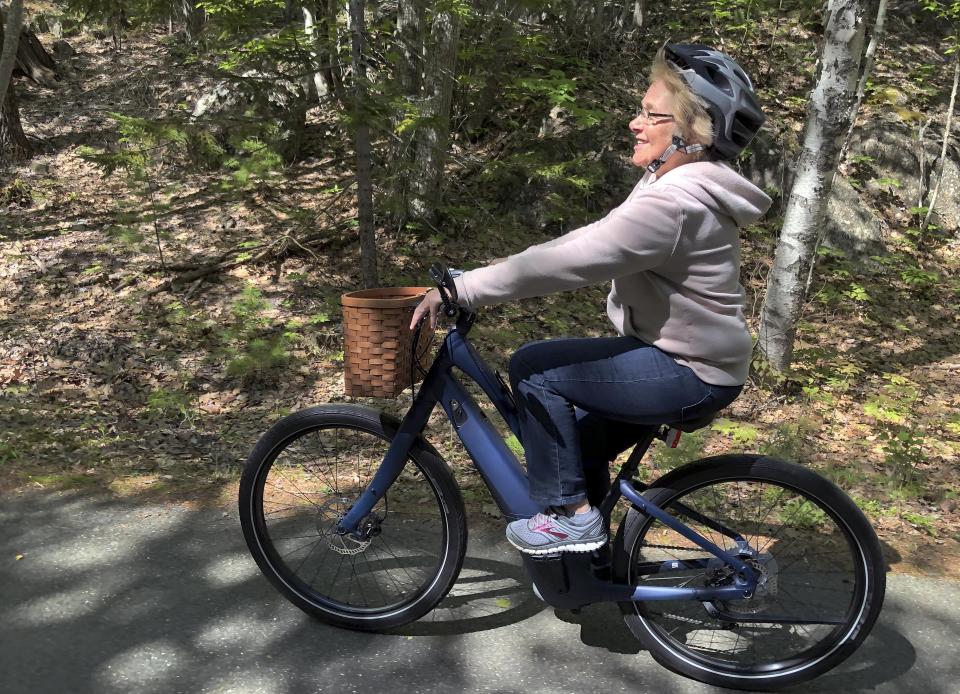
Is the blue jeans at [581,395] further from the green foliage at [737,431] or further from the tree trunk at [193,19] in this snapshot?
the tree trunk at [193,19]

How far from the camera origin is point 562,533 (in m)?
2.77

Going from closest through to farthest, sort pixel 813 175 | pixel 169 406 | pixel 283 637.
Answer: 1. pixel 283 637
2. pixel 169 406
3. pixel 813 175

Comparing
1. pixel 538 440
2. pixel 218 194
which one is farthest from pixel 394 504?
pixel 218 194

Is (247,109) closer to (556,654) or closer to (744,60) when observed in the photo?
(556,654)

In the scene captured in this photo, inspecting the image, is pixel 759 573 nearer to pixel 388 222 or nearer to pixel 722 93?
pixel 722 93

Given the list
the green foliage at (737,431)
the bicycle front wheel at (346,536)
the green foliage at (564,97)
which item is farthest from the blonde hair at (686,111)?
the green foliage at (564,97)

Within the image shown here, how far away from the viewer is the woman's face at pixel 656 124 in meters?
2.56

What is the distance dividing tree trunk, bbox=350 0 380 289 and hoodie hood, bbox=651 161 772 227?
4075 millimetres

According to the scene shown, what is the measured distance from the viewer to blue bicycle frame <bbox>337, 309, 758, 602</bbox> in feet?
9.45

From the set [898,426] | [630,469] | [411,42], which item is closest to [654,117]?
[630,469]

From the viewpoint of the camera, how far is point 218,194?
9.84m

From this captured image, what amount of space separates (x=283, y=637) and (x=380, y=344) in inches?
47.2

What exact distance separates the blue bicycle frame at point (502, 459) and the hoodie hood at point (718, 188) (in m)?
0.83

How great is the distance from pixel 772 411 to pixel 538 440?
439 cm
